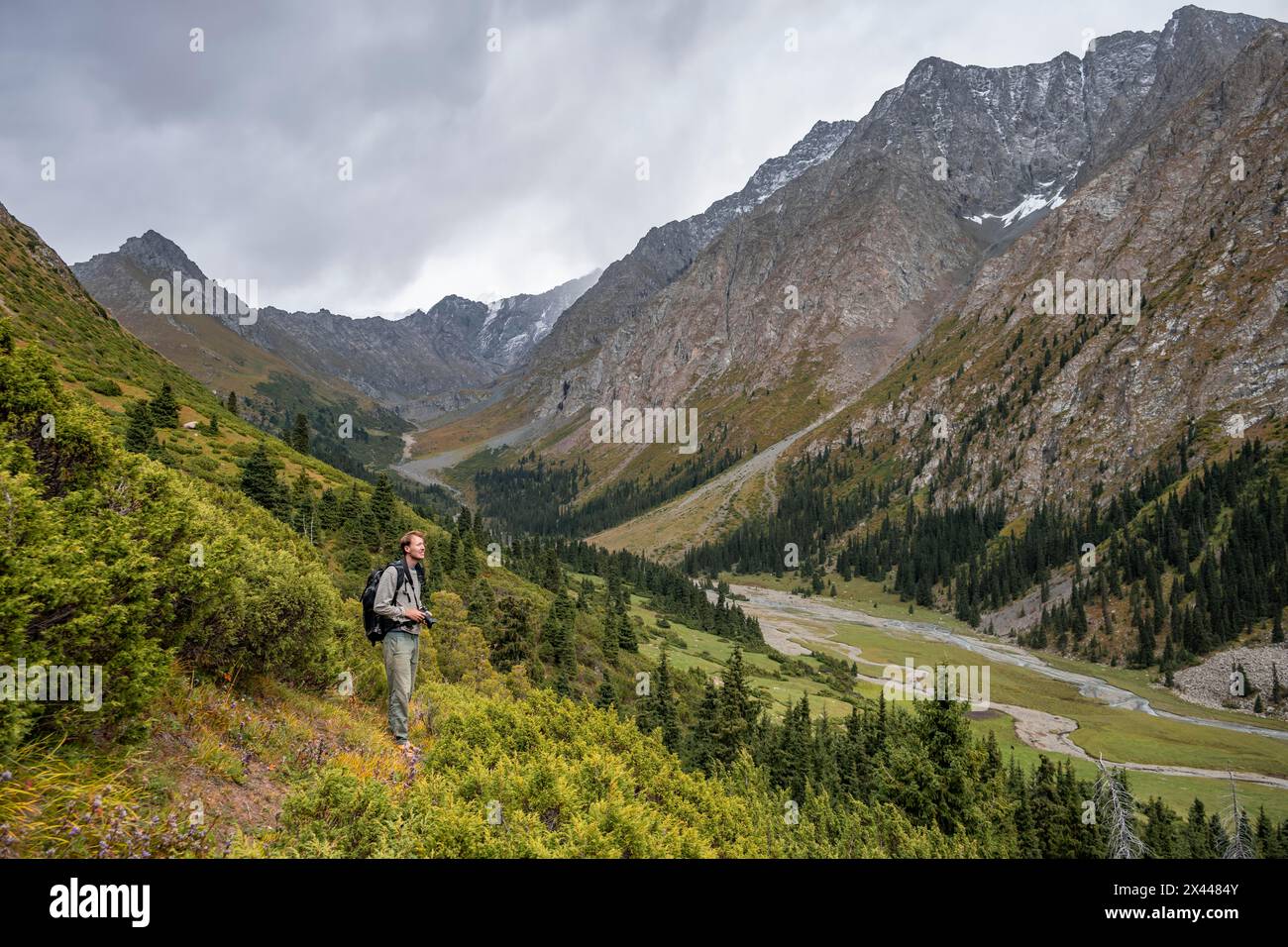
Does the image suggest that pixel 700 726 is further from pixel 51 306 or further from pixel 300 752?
pixel 51 306

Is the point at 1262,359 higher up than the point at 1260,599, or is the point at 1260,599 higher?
the point at 1262,359

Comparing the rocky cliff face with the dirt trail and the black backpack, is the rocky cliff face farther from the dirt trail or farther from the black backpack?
the black backpack

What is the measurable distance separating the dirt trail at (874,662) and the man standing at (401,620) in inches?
1862

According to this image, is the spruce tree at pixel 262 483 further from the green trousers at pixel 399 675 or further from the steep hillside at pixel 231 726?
the green trousers at pixel 399 675

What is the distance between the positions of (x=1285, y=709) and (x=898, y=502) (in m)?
133

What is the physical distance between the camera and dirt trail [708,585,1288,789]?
166 ft

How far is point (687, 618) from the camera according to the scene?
98875 mm

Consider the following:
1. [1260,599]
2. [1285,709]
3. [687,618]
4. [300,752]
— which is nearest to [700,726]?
[300,752]

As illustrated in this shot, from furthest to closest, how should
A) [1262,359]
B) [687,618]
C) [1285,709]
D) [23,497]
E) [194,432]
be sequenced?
[1262,359] → [687,618] → [1285,709] → [194,432] → [23,497]

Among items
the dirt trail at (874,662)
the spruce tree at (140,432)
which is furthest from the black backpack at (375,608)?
the dirt trail at (874,662)

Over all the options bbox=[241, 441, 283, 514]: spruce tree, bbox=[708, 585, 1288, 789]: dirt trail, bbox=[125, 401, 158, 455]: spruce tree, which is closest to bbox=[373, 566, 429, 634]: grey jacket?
bbox=[125, 401, 158, 455]: spruce tree

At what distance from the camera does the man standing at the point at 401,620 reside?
33.6 feet
